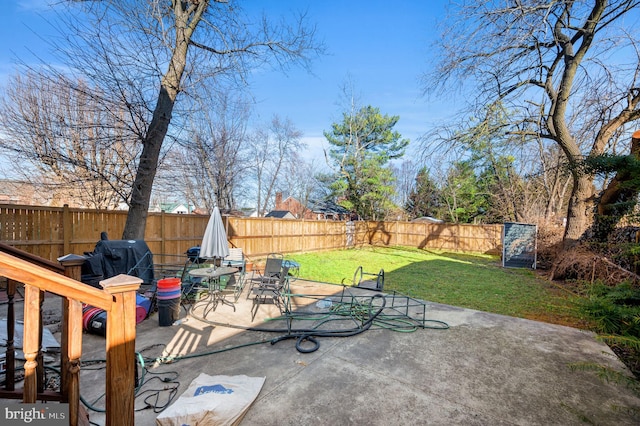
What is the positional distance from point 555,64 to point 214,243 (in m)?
10.4

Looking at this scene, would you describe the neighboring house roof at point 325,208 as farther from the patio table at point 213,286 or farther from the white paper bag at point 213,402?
the white paper bag at point 213,402

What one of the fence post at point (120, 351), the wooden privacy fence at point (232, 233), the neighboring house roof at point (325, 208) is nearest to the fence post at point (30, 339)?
the fence post at point (120, 351)

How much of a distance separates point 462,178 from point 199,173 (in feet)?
53.3

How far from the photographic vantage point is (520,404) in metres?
2.34

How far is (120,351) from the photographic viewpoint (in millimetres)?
1355

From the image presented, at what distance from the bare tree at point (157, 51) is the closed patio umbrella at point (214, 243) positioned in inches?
73.9

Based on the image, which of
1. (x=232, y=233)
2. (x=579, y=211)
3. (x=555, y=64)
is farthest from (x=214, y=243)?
(x=555, y=64)

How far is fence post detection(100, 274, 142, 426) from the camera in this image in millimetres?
1331

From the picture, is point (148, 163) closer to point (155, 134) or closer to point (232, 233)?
point (155, 134)

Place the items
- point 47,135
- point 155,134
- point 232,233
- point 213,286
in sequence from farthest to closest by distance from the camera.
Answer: point 232,233, point 47,135, point 155,134, point 213,286

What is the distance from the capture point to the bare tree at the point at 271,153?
756 inches

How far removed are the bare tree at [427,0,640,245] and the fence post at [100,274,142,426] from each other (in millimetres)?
8215

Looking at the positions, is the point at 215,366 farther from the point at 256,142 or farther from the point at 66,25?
the point at 256,142

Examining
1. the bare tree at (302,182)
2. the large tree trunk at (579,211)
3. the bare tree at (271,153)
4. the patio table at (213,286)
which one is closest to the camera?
the patio table at (213,286)
